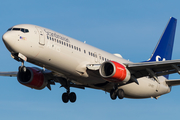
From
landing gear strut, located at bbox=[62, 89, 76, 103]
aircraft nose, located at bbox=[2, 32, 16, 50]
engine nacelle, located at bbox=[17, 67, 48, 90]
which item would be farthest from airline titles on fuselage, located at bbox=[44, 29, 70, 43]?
landing gear strut, located at bbox=[62, 89, 76, 103]

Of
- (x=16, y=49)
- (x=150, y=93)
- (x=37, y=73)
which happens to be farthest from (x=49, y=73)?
(x=150, y=93)

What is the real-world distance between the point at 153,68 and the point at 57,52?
10.0 meters

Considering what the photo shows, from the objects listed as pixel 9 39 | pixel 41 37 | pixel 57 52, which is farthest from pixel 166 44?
pixel 9 39

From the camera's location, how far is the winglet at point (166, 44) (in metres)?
46.0

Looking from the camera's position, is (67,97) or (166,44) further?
(166,44)

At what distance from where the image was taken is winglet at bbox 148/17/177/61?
45969 mm

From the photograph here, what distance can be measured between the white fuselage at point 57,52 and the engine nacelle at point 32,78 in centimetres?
524

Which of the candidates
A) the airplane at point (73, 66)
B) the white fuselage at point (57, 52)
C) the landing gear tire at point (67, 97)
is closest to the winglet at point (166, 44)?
the airplane at point (73, 66)

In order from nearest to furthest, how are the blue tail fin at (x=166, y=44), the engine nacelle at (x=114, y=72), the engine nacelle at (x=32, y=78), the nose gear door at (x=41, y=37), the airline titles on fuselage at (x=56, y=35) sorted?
the nose gear door at (x=41, y=37), the airline titles on fuselage at (x=56, y=35), the engine nacelle at (x=114, y=72), the engine nacelle at (x=32, y=78), the blue tail fin at (x=166, y=44)

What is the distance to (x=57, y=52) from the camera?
3048 centimetres

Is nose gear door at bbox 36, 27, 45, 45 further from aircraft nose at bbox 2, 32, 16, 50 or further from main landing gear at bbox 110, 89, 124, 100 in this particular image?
main landing gear at bbox 110, 89, 124, 100

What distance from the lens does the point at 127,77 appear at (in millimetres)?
32875

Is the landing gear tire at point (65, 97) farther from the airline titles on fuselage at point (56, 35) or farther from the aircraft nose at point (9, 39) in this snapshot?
the aircraft nose at point (9, 39)

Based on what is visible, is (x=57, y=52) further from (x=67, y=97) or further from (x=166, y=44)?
(x=166, y=44)
